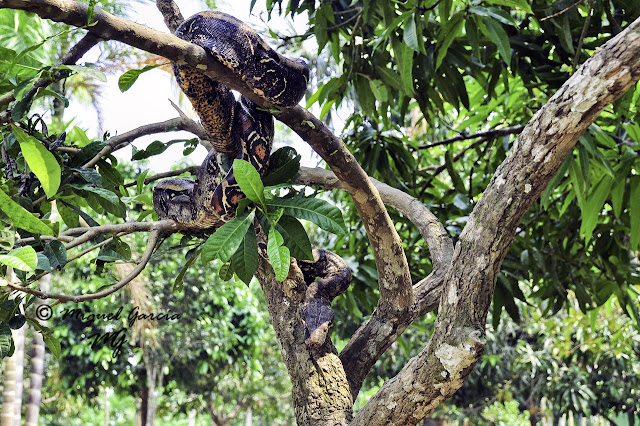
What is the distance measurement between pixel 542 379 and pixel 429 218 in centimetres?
872

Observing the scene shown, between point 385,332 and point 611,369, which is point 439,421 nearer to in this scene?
point 611,369

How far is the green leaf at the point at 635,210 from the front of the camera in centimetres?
242

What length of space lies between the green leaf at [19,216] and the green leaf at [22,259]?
10 centimetres

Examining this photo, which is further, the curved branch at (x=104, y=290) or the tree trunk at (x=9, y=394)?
the tree trunk at (x=9, y=394)

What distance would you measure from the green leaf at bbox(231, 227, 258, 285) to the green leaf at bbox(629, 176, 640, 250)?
5.57ft

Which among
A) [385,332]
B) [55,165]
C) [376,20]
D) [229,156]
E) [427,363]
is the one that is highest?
[376,20]

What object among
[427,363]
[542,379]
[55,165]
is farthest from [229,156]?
[542,379]

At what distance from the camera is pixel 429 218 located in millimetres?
2393

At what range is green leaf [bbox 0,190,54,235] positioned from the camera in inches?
54.9

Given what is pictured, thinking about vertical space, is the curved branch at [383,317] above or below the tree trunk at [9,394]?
below

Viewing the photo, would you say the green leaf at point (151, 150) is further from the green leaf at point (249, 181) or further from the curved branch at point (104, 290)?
the green leaf at point (249, 181)

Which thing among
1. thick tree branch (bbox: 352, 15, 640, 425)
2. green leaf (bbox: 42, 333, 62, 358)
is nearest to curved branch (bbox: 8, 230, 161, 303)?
green leaf (bbox: 42, 333, 62, 358)

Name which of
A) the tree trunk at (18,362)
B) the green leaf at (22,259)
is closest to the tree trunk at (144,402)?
the tree trunk at (18,362)

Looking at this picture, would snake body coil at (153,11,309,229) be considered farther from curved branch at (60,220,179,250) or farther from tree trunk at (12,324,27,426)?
tree trunk at (12,324,27,426)
